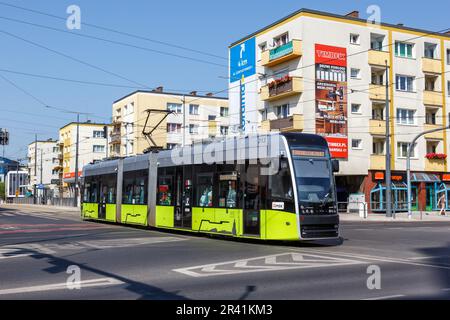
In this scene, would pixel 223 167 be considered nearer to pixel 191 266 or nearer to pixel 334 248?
pixel 334 248

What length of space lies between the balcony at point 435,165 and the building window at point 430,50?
30.4ft

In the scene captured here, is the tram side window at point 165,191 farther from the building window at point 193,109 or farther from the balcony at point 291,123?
the building window at point 193,109

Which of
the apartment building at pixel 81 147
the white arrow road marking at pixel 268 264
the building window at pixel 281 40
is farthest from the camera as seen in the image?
the apartment building at pixel 81 147

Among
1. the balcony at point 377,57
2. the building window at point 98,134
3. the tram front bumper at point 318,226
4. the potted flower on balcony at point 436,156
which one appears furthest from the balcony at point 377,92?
the building window at point 98,134

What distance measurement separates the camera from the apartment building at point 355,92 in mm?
42438

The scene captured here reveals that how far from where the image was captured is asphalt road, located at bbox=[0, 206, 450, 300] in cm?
822

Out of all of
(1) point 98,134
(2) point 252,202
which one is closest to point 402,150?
(2) point 252,202

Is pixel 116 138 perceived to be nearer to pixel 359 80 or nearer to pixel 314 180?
pixel 359 80

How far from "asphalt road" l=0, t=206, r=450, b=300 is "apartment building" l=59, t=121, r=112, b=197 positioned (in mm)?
68037

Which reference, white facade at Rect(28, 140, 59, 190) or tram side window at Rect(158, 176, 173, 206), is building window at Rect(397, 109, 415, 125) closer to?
tram side window at Rect(158, 176, 173, 206)

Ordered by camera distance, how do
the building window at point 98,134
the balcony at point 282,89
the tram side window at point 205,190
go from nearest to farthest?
the tram side window at point 205,190, the balcony at point 282,89, the building window at point 98,134

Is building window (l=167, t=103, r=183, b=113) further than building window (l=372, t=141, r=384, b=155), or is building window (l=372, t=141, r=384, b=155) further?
building window (l=167, t=103, r=183, b=113)

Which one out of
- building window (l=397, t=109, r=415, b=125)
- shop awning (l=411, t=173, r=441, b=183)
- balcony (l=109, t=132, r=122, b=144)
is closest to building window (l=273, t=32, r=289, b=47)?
building window (l=397, t=109, r=415, b=125)

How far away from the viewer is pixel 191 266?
36.8 feet
